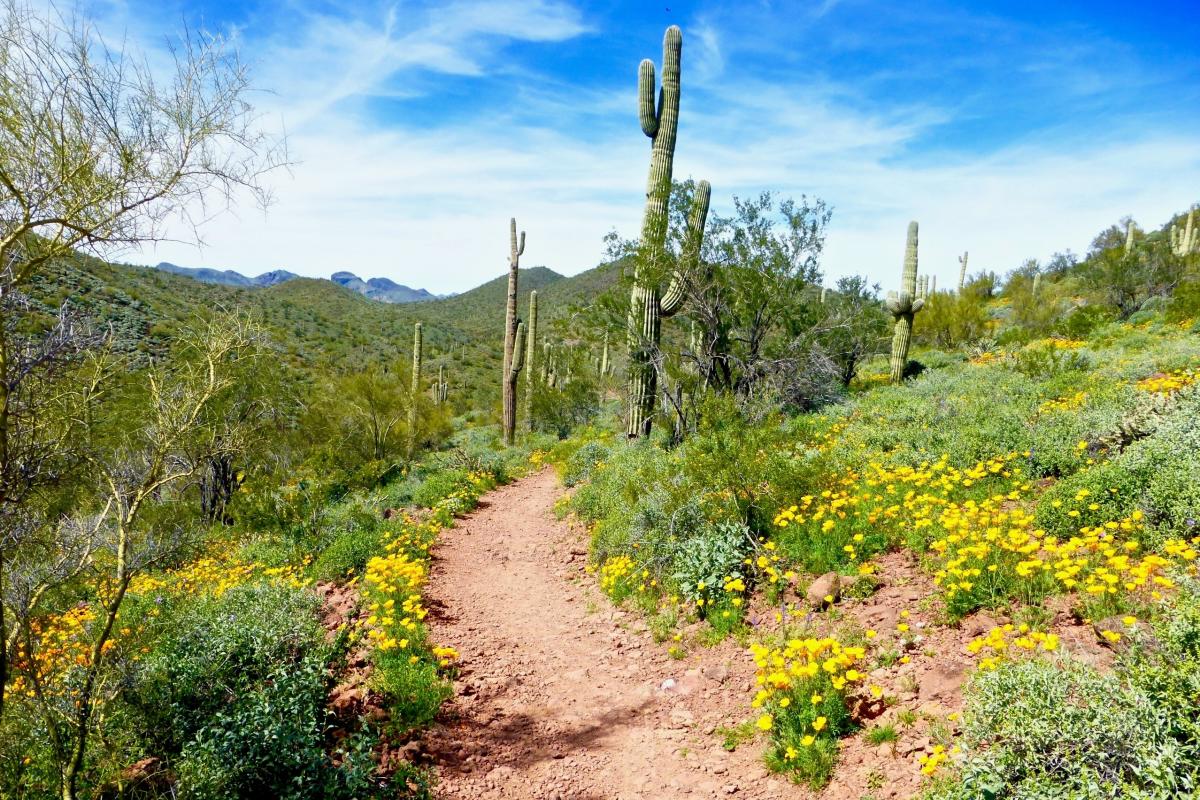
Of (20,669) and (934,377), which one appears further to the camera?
(934,377)

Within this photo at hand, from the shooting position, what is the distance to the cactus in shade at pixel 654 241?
1136cm

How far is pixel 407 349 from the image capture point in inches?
1799

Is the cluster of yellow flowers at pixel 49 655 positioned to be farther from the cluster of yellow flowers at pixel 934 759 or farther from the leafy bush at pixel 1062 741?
the leafy bush at pixel 1062 741

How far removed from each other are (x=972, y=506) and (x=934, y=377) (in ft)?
33.1

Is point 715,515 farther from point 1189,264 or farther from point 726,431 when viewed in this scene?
point 1189,264

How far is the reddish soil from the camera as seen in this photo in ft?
11.6

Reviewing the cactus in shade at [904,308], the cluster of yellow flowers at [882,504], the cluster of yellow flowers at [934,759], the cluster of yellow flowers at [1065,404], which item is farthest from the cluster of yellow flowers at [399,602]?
the cactus in shade at [904,308]

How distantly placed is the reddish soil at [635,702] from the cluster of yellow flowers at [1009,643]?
0.61 feet

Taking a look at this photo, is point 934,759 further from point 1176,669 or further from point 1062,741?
point 1176,669

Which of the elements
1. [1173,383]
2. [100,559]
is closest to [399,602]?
[100,559]

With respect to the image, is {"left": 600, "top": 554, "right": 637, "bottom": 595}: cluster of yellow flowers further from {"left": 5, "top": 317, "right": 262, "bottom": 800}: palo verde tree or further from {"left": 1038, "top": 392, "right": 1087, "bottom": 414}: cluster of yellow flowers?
{"left": 1038, "top": 392, "right": 1087, "bottom": 414}: cluster of yellow flowers

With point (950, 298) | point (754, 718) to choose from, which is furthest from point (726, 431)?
point (950, 298)

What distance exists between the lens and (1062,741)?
99.6 inches

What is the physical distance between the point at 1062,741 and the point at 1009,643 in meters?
1.20
